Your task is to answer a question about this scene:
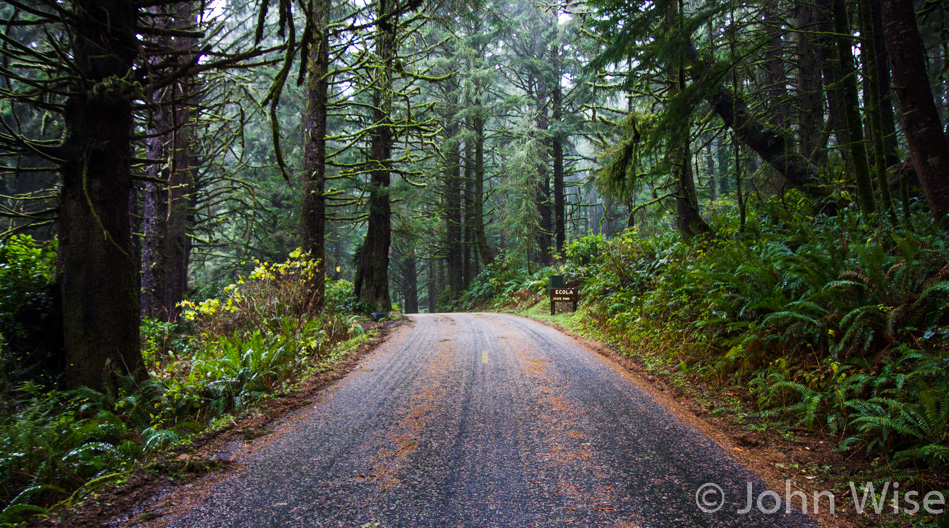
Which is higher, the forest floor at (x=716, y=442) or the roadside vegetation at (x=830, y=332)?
the roadside vegetation at (x=830, y=332)

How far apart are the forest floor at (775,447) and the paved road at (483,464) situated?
Answer: 0.62 feet

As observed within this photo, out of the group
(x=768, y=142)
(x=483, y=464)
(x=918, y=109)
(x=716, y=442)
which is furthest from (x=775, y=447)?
(x=768, y=142)

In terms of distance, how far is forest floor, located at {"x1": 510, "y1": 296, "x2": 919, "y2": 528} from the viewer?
2.38m

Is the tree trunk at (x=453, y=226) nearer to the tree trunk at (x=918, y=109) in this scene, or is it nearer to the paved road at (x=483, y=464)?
the paved road at (x=483, y=464)

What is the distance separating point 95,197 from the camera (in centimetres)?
376

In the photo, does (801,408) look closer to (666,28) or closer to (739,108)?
(666,28)

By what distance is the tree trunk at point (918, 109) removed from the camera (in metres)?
4.11

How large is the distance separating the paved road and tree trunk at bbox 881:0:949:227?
142 inches

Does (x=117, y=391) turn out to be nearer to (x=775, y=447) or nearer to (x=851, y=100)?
Result: (x=775, y=447)

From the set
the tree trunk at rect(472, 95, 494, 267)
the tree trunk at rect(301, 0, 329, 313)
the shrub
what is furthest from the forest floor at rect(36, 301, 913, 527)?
Answer: the tree trunk at rect(472, 95, 494, 267)

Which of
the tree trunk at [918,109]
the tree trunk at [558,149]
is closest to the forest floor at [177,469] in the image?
the tree trunk at [918,109]

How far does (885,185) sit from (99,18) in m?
8.59

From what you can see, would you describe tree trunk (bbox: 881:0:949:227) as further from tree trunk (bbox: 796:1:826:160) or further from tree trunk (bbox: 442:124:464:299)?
tree trunk (bbox: 442:124:464:299)

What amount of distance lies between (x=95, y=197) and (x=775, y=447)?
6.23 metres
